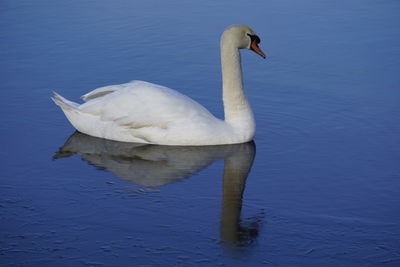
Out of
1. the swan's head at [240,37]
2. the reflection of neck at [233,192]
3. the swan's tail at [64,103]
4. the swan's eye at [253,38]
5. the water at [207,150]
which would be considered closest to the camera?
the water at [207,150]

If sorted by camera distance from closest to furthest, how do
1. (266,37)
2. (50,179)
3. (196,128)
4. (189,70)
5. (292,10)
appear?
(50,179), (196,128), (189,70), (266,37), (292,10)

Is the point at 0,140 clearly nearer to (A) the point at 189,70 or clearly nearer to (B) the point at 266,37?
(A) the point at 189,70

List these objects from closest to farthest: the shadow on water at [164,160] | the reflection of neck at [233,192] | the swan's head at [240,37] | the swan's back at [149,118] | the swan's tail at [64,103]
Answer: the reflection of neck at [233,192] < the shadow on water at [164,160] < the swan's back at [149,118] < the swan's head at [240,37] < the swan's tail at [64,103]

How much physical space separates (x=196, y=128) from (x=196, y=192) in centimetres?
108

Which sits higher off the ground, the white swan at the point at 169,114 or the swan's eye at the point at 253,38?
the swan's eye at the point at 253,38

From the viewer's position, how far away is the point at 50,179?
7.37m

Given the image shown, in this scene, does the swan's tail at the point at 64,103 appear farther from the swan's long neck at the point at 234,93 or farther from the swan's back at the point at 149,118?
the swan's long neck at the point at 234,93

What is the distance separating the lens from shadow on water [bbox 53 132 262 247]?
730cm

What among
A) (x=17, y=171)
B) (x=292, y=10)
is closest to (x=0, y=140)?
(x=17, y=171)

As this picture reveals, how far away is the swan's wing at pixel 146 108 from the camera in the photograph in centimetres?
810

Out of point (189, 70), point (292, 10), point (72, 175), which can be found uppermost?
point (292, 10)

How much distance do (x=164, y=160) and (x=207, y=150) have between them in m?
0.45

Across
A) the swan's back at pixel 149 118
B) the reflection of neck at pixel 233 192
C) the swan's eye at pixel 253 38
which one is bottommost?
the reflection of neck at pixel 233 192

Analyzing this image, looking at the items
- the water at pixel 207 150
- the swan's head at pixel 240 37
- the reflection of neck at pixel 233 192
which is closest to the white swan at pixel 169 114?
the swan's head at pixel 240 37
